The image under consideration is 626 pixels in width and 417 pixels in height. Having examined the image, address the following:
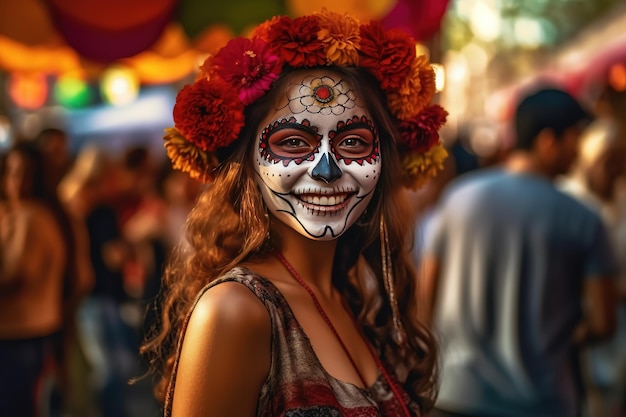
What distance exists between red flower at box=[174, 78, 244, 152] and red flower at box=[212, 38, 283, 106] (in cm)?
2

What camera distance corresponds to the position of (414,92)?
2.48 m

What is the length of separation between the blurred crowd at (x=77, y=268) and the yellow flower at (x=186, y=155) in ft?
4.58

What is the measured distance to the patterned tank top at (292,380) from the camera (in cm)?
204

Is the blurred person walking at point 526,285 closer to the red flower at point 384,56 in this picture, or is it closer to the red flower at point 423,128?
the red flower at point 423,128

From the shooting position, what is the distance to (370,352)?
2.49 metres

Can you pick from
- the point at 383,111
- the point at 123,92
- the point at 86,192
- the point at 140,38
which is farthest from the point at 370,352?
the point at 123,92

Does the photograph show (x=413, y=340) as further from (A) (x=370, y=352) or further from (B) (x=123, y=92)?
(B) (x=123, y=92)

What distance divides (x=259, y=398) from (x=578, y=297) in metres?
2.52

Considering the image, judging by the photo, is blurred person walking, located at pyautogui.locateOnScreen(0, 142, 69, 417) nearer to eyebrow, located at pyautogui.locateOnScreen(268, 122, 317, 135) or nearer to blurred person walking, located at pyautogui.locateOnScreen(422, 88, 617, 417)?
blurred person walking, located at pyautogui.locateOnScreen(422, 88, 617, 417)

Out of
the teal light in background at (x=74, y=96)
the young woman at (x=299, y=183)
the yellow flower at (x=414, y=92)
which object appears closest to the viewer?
the young woman at (x=299, y=183)

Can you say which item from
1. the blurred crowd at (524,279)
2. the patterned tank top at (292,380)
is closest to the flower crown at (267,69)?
the patterned tank top at (292,380)

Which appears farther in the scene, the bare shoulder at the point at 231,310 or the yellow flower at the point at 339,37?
the yellow flower at the point at 339,37

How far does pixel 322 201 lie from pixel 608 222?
3.99m

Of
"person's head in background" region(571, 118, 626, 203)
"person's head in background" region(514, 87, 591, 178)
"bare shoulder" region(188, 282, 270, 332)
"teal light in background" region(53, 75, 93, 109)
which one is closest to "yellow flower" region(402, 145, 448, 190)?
"bare shoulder" region(188, 282, 270, 332)
